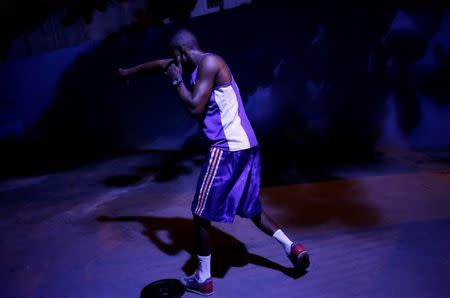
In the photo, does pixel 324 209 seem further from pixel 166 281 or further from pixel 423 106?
pixel 423 106

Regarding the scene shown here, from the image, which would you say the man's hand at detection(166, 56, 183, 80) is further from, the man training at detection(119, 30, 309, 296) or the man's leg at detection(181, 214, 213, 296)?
the man's leg at detection(181, 214, 213, 296)

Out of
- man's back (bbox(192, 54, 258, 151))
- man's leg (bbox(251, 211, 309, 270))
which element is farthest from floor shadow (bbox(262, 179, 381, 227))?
man's back (bbox(192, 54, 258, 151))

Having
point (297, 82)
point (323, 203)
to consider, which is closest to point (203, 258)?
point (323, 203)

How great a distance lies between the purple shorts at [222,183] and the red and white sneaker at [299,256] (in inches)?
20.1

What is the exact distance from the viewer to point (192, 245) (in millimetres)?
3332

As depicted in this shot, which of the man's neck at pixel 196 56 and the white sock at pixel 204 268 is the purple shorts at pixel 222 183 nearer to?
the white sock at pixel 204 268

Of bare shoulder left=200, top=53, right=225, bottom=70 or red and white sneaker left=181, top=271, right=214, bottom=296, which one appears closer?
bare shoulder left=200, top=53, right=225, bottom=70

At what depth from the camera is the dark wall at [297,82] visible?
5758 mm

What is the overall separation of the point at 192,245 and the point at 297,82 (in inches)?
165

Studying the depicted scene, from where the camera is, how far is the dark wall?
227 inches

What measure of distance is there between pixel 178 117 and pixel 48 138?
3.86 meters

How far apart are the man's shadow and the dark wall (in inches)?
101

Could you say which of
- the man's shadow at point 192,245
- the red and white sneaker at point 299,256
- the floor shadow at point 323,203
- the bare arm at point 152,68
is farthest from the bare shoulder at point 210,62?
the floor shadow at point 323,203

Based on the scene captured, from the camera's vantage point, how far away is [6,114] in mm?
9398
